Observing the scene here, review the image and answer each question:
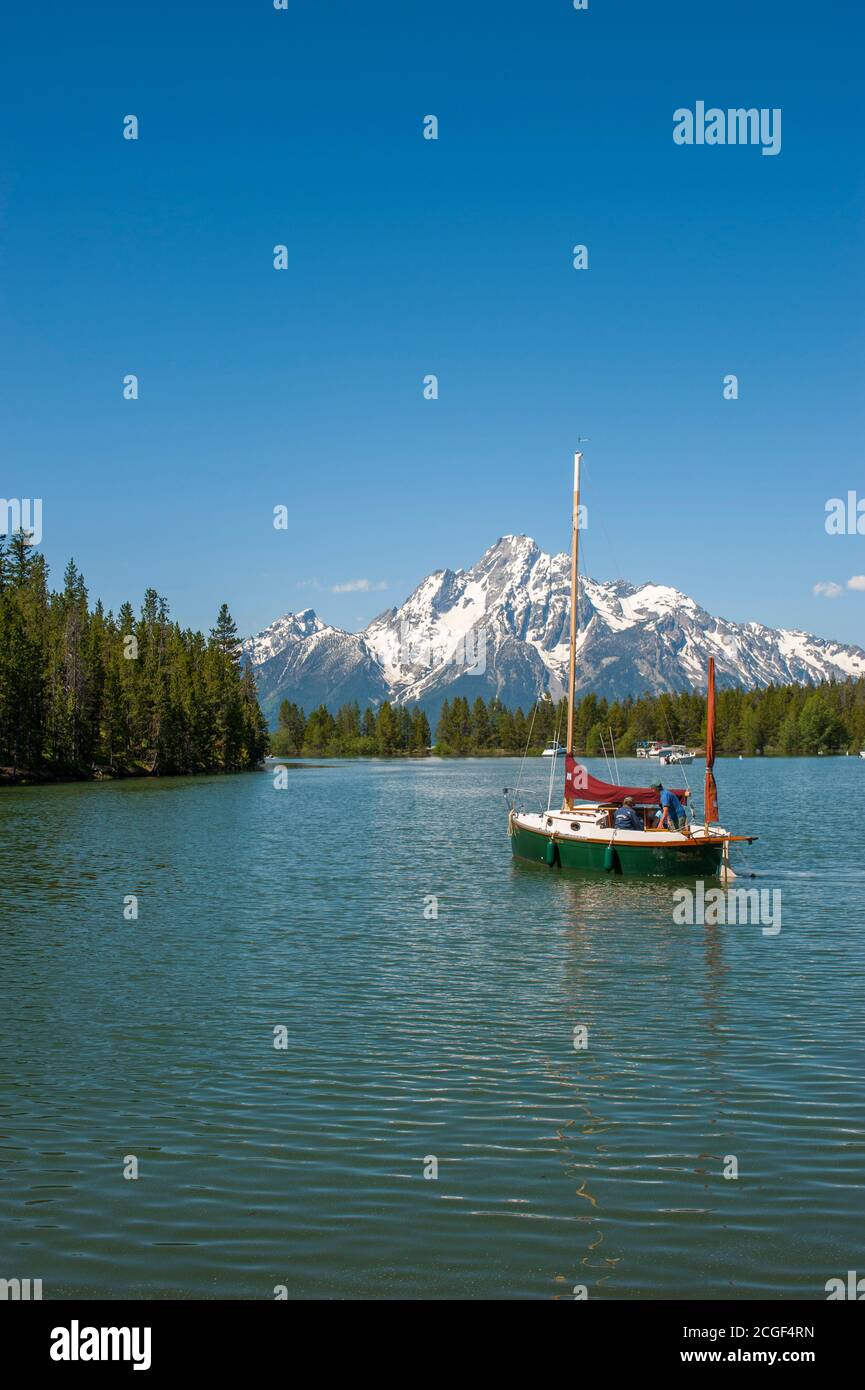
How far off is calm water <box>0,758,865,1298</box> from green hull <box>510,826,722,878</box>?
15.5ft

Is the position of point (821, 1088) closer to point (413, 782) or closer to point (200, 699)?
point (413, 782)

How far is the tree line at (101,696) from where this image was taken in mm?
123562

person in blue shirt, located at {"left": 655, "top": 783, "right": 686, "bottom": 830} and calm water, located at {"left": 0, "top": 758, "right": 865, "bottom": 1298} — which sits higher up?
person in blue shirt, located at {"left": 655, "top": 783, "right": 686, "bottom": 830}

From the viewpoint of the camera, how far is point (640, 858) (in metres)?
46.0

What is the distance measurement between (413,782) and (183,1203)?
145997mm

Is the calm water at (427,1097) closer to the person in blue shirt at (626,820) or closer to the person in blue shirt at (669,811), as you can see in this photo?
the person in blue shirt at (626,820)

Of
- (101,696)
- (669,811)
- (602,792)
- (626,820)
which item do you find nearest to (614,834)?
(626,820)

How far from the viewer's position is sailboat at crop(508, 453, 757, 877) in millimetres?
45281

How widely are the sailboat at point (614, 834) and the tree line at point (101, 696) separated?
8186cm

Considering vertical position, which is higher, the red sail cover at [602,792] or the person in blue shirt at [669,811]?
the red sail cover at [602,792]

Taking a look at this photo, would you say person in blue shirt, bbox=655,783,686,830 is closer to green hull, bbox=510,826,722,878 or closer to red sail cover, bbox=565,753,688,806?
red sail cover, bbox=565,753,688,806

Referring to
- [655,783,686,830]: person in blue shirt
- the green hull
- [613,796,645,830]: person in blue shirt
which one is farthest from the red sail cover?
the green hull

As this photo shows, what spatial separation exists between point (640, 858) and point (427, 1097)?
29040 millimetres

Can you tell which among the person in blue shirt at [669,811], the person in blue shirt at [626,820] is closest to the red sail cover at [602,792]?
the person in blue shirt at [669,811]
